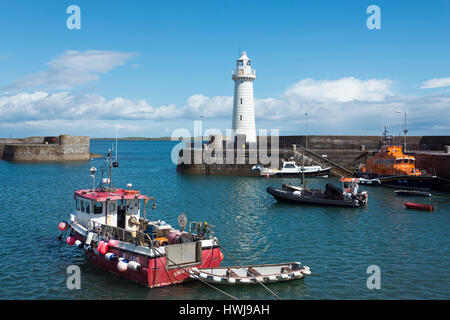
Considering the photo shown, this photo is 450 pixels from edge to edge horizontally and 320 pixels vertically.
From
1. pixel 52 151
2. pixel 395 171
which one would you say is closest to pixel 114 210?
pixel 395 171

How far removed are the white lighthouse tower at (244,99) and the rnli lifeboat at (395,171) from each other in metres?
18.2

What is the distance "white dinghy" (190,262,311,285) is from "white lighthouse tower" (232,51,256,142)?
1736 inches

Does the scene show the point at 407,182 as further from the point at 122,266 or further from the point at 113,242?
the point at 122,266

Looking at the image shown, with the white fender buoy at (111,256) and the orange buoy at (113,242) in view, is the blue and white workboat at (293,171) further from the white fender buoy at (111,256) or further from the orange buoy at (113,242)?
the white fender buoy at (111,256)

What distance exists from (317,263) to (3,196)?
3035 cm

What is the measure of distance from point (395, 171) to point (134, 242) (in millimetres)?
36684

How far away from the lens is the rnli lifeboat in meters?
39.6

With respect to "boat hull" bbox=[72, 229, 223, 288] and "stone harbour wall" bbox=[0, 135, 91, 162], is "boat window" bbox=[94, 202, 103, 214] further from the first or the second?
"stone harbour wall" bbox=[0, 135, 91, 162]

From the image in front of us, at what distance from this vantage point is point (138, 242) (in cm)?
1402

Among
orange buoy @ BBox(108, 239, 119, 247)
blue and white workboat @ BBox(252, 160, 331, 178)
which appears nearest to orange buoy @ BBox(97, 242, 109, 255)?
orange buoy @ BBox(108, 239, 119, 247)

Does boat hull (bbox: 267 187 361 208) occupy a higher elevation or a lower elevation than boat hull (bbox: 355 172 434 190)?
lower

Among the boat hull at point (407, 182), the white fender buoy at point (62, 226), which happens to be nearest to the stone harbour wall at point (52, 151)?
the boat hull at point (407, 182)

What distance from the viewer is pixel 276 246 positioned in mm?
19406
